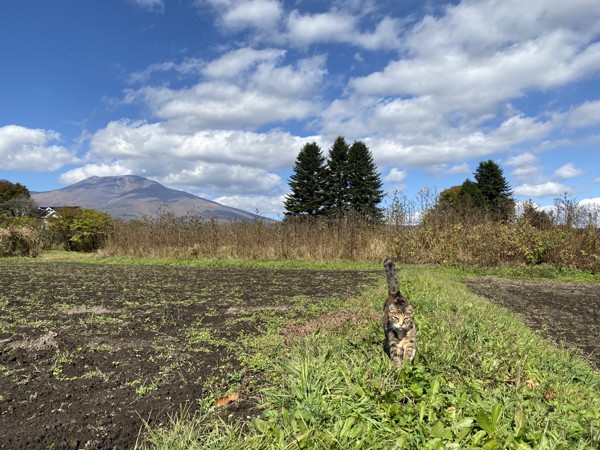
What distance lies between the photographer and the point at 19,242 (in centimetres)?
1897

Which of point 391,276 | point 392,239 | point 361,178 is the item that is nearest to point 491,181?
point 361,178

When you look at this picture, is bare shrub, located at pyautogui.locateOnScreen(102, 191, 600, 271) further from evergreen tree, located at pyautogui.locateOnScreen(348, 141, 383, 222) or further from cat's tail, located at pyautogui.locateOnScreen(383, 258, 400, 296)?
evergreen tree, located at pyautogui.locateOnScreen(348, 141, 383, 222)

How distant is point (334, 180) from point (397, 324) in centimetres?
3824

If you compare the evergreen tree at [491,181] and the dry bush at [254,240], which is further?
the evergreen tree at [491,181]

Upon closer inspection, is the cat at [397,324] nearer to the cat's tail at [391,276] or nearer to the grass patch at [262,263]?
the cat's tail at [391,276]

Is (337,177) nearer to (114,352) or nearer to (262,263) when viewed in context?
(262,263)

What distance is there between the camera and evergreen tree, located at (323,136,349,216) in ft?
133

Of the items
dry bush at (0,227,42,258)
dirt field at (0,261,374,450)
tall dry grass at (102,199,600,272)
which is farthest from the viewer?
dry bush at (0,227,42,258)

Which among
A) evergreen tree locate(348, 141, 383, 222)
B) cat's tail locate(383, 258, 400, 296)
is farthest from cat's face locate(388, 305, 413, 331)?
evergreen tree locate(348, 141, 383, 222)

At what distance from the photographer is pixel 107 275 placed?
37.2ft

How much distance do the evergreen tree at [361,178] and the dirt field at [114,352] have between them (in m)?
31.8

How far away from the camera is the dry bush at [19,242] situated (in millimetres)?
18672

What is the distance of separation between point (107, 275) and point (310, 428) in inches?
419

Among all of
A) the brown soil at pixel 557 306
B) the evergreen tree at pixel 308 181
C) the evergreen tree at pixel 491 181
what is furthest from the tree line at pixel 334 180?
the brown soil at pixel 557 306
